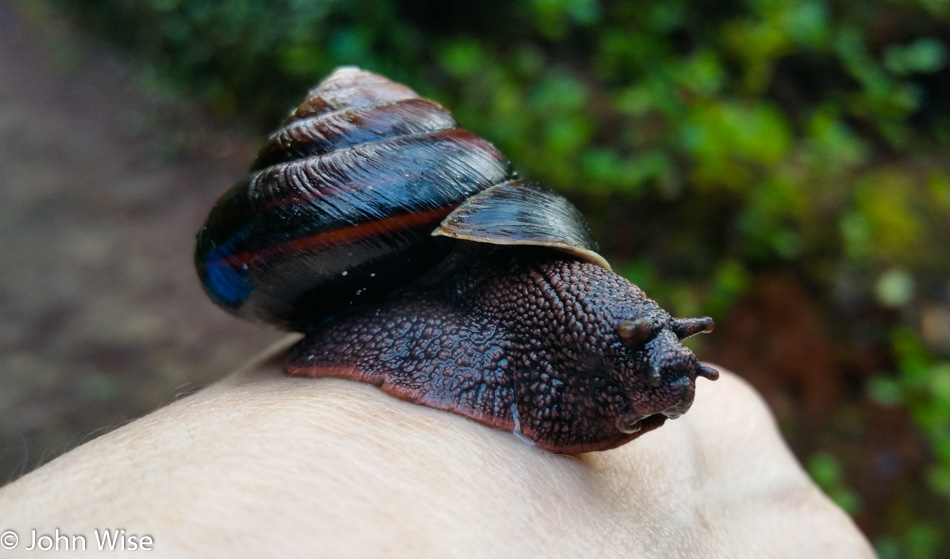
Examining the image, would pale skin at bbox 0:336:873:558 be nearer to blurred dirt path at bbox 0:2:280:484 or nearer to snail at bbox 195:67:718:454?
snail at bbox 195:67:718:454

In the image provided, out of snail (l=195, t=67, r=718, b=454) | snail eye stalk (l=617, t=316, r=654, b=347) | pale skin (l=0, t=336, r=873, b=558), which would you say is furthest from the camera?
snail (l=195, t=67, r=718, b=454)

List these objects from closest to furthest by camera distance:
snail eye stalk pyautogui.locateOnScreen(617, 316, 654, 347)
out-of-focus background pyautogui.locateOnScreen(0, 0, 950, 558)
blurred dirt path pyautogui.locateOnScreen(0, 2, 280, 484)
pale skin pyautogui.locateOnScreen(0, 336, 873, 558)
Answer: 1. pale skin pyautogui.locateOnScreen(0, 336, 873, 558)
2. snail eye stalk pyautogui.locateOnScreen(617, 316, 654, 347)
3. out-of-focus background pyautogui.locateOnScreen(0, 0, 950, 558)
4. blurred dirt path pyautogui.locateOnScreen(0, 2, 280, 484)

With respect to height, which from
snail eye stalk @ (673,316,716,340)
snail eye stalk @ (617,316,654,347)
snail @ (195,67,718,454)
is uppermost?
snail @ (195,67,718,454)

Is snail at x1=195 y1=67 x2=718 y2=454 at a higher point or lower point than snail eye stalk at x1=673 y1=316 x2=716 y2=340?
higher

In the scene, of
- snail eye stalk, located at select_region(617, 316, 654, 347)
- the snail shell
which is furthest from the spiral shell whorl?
snail eye stalk, located at select_region(617, 316, 654, 347)

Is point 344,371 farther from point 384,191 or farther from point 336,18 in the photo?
point 336,18

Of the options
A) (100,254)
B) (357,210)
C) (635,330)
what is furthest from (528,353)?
(100,254)

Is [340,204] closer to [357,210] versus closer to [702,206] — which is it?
[357,210]
